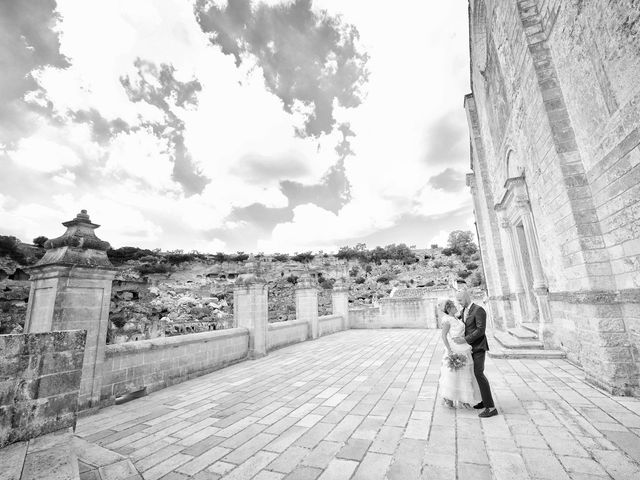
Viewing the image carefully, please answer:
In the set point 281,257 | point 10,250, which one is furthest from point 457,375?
point 281,257

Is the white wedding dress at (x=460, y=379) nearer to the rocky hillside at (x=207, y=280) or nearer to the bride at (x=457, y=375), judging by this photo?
the bride at (x=457, y=375)

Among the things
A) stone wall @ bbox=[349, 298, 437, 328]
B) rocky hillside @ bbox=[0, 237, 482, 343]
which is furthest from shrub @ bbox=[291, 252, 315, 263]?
stone wall @ bbox=[349, 298, 437, 328]

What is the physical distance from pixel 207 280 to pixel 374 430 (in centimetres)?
5917

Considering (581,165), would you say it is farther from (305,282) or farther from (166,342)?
(305,282)

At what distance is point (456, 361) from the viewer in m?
3.79

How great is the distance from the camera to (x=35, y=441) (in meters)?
2.19

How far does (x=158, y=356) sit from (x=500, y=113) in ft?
38.4

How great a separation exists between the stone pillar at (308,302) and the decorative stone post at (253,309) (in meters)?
3.64

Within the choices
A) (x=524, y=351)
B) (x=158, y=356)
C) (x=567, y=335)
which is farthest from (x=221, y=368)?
(x=567, y=335)

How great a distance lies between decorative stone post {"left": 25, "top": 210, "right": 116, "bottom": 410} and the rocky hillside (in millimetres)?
17799

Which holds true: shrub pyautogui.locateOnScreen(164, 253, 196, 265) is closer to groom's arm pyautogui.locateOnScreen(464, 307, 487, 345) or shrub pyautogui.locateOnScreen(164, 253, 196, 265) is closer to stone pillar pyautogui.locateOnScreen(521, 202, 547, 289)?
stone pillar pyautogui.locateOnScreen(521, 202, 547, 289)

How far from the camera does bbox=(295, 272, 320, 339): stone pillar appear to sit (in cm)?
1244

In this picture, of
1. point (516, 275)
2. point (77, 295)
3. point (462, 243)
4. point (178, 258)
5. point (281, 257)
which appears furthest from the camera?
point (281, 257)

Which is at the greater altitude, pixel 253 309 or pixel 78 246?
pixel 78 246
